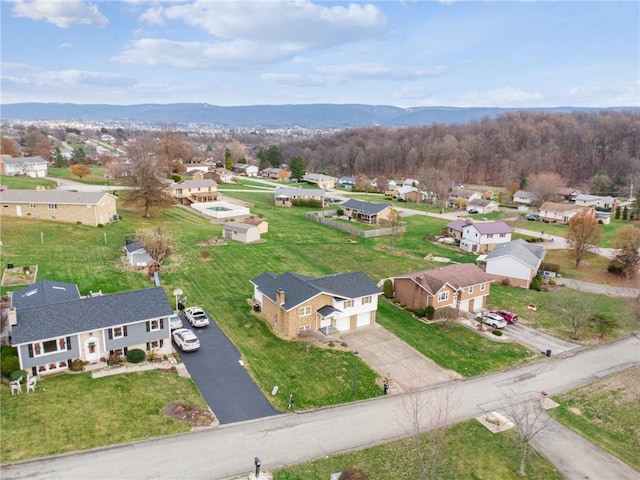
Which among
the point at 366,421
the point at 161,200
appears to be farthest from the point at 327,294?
the point at 161,200

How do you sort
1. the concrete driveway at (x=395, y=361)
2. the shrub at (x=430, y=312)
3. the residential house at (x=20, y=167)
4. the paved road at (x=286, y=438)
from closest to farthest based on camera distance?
the paved road at (x=286, y=438) < the concrete driveway at (x=395, y=361) < the shrub at (x=430, y=312) < the residential house at (x=20, y=167)

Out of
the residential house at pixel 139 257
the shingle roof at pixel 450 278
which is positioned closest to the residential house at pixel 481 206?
the shingle roof at pixel 450 278

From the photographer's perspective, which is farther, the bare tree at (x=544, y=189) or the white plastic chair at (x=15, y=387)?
the bare tree at (x=544, y=189)

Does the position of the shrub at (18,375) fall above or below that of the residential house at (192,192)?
below

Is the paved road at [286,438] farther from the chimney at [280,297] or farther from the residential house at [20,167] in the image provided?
the residential house at [20,167]

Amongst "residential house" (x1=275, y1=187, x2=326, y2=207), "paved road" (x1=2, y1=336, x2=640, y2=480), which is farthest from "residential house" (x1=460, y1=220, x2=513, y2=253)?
"paved road" (x1=2, y1=336, x2=640, y2=480)

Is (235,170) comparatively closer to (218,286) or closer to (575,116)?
(218,286)
